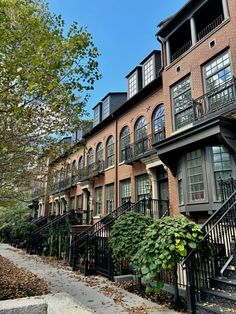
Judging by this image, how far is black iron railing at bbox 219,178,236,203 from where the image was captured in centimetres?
736

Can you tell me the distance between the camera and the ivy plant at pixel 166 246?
208 inches

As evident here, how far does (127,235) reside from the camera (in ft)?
25.2

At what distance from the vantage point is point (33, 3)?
627 centimetres

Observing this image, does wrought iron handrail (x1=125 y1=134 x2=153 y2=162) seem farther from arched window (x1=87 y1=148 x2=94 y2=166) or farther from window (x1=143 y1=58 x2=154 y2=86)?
arched window (x1=87 y1=148 x2=94 y2=166)

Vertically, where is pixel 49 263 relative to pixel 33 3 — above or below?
below

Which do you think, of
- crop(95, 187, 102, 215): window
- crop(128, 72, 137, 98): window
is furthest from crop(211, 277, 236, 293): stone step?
crop(95, 187, 102, 215): window

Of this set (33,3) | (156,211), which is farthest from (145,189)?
(33,3)

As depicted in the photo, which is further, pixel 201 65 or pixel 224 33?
pixel 201 65

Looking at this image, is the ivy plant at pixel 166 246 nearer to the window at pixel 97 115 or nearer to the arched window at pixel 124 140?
the arched window at pixel 124 140

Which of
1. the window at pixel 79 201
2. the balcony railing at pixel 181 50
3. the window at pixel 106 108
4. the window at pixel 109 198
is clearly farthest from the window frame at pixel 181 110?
the window at pixel 79 201

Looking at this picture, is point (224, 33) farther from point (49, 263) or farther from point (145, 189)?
point (49, 263)

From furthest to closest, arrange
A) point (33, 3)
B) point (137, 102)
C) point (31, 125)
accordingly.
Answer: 1. point (137, 102)
2. point (31, 125)
3. point (33, 3)

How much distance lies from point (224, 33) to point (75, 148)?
7016 millimetres

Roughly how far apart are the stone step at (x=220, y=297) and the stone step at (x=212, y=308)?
0.06 metres
